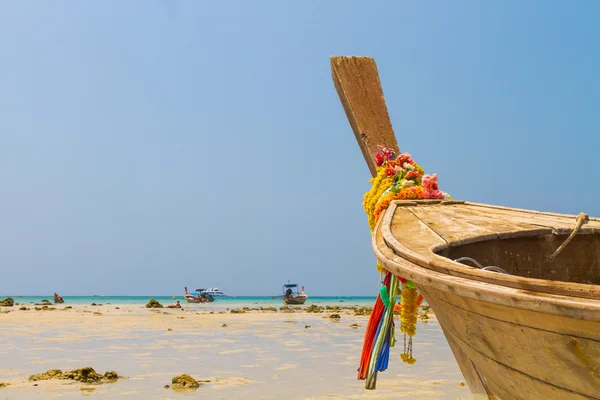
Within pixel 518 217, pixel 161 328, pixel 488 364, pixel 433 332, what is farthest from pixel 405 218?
pixel 161 328

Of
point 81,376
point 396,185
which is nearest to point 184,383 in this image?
point 81,376

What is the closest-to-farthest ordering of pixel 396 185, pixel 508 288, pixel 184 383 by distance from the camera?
pixel 508 288, pixel 396 185, pixel 184 383

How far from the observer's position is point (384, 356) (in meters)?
3.96

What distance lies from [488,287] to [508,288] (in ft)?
0.21

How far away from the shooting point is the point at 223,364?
28.6 feet

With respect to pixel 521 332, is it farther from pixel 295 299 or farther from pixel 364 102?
pixel 295 299

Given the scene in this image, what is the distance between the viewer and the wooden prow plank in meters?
5.41

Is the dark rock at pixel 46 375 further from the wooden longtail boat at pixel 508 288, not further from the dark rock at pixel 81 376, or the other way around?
the wooden longtail boat at pixel 508 288

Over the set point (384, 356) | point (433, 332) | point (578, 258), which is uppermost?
point (578, 258)

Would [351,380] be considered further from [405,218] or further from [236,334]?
[236,334]

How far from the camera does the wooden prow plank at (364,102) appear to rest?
541 cm

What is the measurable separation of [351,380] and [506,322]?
6.03 metres

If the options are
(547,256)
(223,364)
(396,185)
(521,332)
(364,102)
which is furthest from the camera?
(223,364)

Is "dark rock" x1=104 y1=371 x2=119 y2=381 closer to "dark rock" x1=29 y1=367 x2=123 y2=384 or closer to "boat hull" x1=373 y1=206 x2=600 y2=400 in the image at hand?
"dark rock" x1=29 y1=367 x2=123 y2=384
